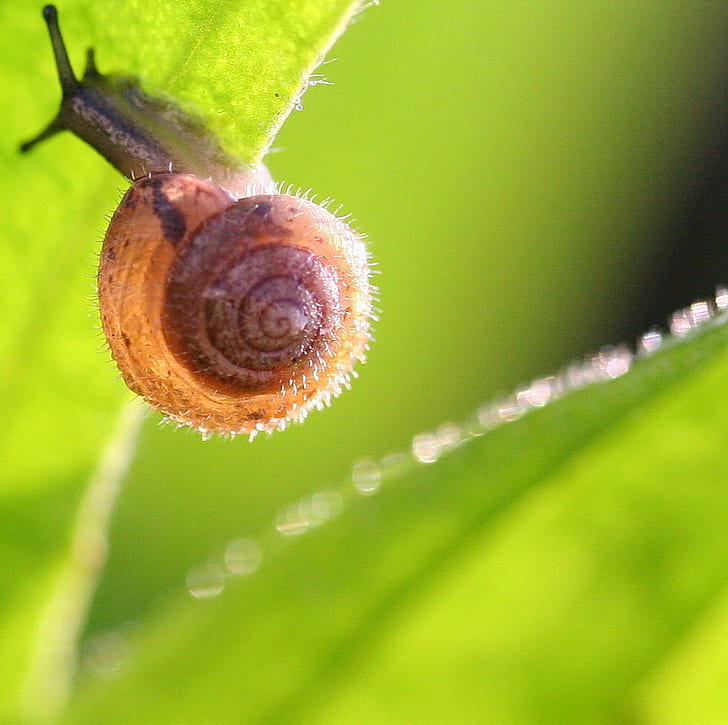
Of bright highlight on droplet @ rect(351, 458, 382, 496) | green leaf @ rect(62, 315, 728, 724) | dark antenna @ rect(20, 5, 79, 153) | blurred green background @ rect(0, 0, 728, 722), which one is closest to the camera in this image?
green leaf @ rect(62, 315, 728, 724)

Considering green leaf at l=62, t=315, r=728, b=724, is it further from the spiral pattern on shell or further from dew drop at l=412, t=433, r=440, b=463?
the spiral pattern on shell

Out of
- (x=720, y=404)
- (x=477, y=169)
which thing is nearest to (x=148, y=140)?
(x=720, y=404)

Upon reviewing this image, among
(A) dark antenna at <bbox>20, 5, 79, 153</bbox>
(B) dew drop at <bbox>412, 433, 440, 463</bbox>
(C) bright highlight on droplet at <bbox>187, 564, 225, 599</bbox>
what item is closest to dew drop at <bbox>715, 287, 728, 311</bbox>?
(B) dew drop at <bbox>412, 433, 440, 463</bbox>

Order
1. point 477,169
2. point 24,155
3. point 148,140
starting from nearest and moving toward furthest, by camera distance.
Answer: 1. point 24,155
2. point 148,140
3. point 477,169

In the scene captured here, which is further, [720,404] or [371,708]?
[371,708]

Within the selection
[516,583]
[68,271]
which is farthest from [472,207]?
[516,583]

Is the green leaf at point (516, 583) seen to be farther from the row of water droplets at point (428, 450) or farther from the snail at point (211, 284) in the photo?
the snail at point (211, 284)

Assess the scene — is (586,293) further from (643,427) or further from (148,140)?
(643,427)
